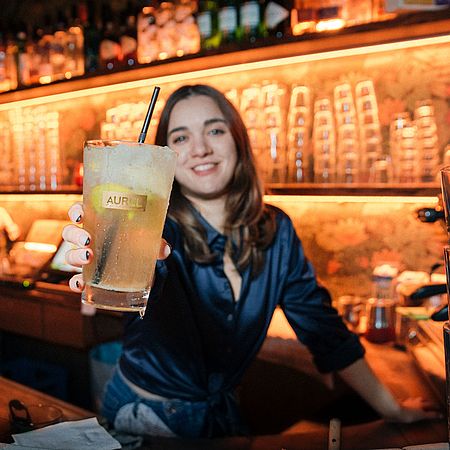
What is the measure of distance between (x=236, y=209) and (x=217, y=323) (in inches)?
13.5

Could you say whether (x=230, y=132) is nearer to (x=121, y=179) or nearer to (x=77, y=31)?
(x=121, y=179)

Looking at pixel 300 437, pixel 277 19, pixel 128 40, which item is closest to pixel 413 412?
pixel 300 437

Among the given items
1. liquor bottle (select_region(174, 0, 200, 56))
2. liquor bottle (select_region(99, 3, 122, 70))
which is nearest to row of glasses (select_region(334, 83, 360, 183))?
liquor bottle (select_region(174, 0, 200, 56))

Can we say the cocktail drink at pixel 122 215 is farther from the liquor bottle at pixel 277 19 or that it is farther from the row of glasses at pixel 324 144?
the liquor bottle at pixel 277 19

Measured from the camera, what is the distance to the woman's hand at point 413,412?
153 centimetres

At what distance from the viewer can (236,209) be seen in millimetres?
1904

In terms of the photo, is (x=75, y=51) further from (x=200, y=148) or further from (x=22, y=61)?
(x=200, y=148)

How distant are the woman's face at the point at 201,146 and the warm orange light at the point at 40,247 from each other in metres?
1.90

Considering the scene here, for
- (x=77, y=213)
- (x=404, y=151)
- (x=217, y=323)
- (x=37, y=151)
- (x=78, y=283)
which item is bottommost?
(x=217, y=323)

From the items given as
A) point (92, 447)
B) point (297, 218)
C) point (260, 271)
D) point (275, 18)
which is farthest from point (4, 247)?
point (92, 447)

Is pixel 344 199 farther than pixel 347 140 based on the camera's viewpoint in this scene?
Yes

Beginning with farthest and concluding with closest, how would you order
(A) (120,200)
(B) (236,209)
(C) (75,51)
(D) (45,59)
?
(D) (45,59) → (C) (75,51) → (B) (236,209) → (A) (120,200)

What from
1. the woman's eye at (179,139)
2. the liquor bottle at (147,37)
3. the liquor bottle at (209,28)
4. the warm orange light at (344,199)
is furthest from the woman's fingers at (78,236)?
the liquor bottle at (147,37)

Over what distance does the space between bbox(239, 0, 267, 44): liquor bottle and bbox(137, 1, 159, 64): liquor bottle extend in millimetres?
459
